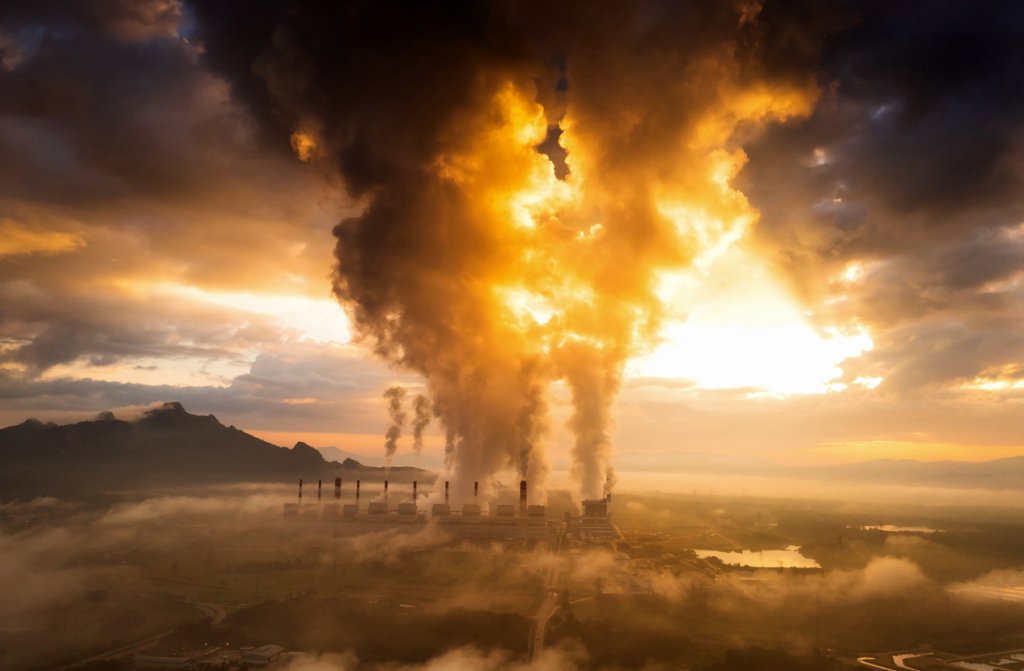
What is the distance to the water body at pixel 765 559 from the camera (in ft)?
456

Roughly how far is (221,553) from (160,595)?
31.8 m

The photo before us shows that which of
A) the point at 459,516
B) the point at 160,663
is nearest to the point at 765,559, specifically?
the point at 459,516

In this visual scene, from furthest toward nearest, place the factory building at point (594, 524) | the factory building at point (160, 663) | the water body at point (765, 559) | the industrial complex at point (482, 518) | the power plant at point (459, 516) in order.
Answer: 1. the factory building at point (594, 524)
2. the water body at point (765, 559)
3. the industrial complex at point (482, 518)
4. the power plant at point (459, 516)
5. the factory building at point (160, 663)

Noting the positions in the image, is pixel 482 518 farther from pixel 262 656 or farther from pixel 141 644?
pixel 262 656

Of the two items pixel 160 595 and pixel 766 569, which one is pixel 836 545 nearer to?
pixel 766 569

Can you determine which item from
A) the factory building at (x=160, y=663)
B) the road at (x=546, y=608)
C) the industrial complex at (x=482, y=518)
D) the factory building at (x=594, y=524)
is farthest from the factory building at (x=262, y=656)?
the factory building at (x=594, y=524)

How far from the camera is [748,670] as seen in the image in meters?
70.9

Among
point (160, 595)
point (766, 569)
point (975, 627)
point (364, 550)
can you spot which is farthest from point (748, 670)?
point (160, 595)

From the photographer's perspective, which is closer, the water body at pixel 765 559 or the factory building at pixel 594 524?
the water body at pixel 765 559

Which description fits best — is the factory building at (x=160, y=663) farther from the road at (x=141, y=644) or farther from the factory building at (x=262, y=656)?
the factory building at (x=262, y=656)

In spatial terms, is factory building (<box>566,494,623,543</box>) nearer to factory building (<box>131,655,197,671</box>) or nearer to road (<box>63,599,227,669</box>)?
road (<box>63,599,227,669</box>)

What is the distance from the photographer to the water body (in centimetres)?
13907

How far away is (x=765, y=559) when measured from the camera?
491ft

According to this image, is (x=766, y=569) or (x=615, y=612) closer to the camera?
(x=615, y=612)
